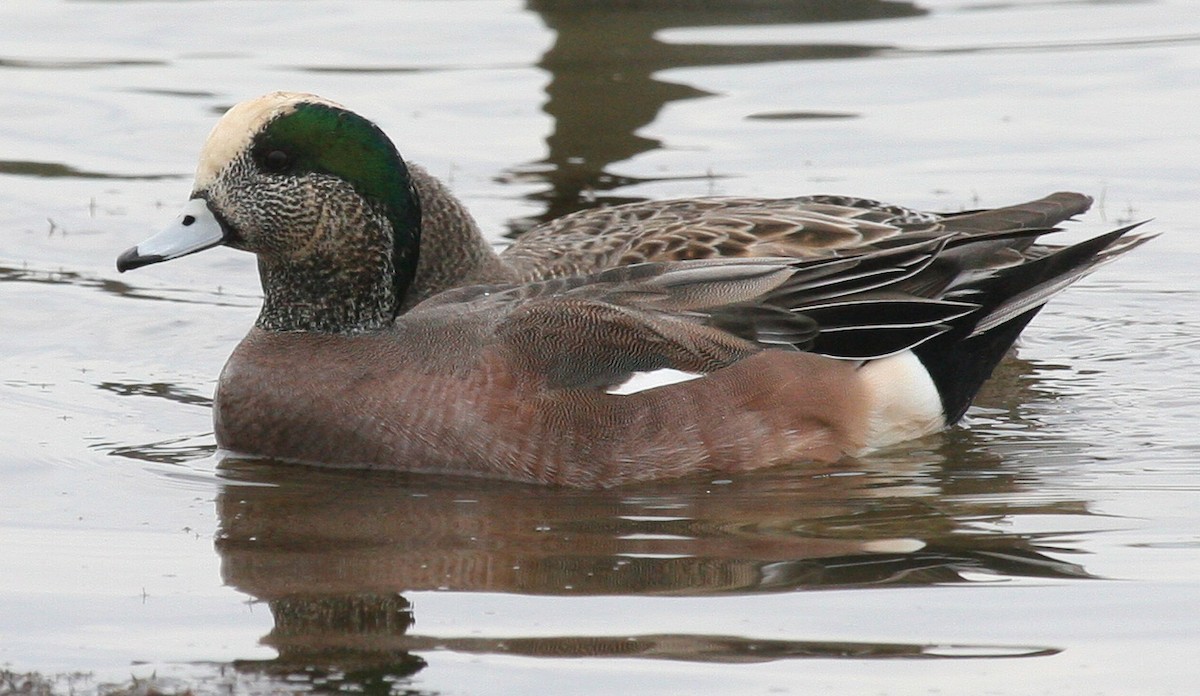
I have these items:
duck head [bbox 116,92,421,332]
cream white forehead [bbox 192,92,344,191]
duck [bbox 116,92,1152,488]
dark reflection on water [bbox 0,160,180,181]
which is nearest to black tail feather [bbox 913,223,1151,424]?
duck [bbox 116,92,1152,488]

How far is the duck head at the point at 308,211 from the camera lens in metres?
6.57

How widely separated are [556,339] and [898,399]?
1.22 m

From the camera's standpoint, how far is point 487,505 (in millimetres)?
6102

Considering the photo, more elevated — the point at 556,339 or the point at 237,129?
the point at 237,129

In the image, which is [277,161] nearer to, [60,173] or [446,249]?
[446,249]

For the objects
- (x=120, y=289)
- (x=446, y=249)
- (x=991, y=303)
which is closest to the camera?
(x=991, y=303)

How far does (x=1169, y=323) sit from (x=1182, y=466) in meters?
1.93

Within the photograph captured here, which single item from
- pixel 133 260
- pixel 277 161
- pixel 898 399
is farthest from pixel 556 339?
pixel 133 260

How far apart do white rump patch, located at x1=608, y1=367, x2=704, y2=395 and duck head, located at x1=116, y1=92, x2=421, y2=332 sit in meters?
0.89

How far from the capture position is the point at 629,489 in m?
6.29

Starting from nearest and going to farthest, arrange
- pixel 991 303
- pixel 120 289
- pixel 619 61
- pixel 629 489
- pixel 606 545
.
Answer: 1. pixel 606 545
2. pixel 629 489
3. pixel 991 303
4. pixel 120 289
5. pixel 619 61

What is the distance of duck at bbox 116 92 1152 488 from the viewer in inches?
249

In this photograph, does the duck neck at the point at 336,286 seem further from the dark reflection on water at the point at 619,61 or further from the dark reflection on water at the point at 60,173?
the dark reflection on water at the point at 60,173

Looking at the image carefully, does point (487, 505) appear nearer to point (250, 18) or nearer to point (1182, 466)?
point (1182, 466)
